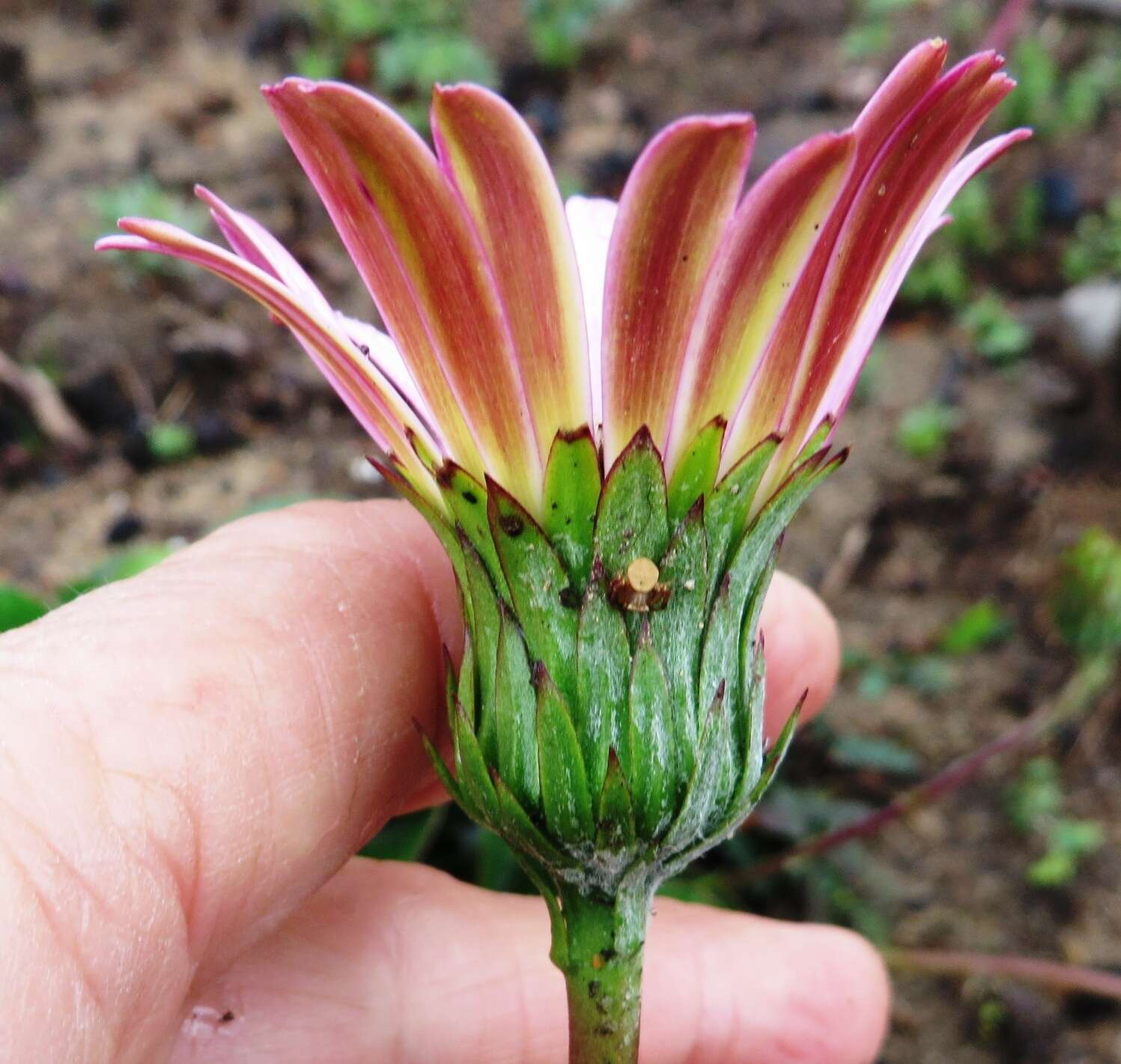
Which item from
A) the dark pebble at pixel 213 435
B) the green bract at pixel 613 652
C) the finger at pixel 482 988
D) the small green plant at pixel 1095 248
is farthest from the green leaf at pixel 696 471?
the small green plant at pixel 1095 248

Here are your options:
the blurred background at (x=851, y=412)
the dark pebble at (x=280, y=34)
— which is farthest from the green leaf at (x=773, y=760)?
the dark pebble at (x=280, y=34)

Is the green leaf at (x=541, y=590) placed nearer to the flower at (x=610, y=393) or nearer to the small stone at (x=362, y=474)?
the flower at (x=610, y=393)

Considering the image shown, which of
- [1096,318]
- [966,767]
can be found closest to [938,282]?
[1096,318]

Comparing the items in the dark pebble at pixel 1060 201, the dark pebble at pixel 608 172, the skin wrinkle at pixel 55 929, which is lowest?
the skin wrinkle at pixel 55 929

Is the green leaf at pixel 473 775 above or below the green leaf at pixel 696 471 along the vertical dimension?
below

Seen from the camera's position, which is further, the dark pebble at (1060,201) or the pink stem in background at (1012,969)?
the dark pebble at (1060,201)

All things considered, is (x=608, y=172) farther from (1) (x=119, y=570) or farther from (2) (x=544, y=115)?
(1) (x=119, y=570)

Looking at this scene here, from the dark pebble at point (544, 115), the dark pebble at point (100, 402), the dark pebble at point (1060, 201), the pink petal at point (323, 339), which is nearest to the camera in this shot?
the pink petal at point (323, 339)

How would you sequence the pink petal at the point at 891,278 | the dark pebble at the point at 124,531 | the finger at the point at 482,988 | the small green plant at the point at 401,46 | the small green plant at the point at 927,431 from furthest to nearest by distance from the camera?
the small green plant at the point at 401,46
the small green plant at the point at 927,431
the dark pebble at the point at 124,531
the finger at the point at 482,988
the pink petal at the point at 891,278
